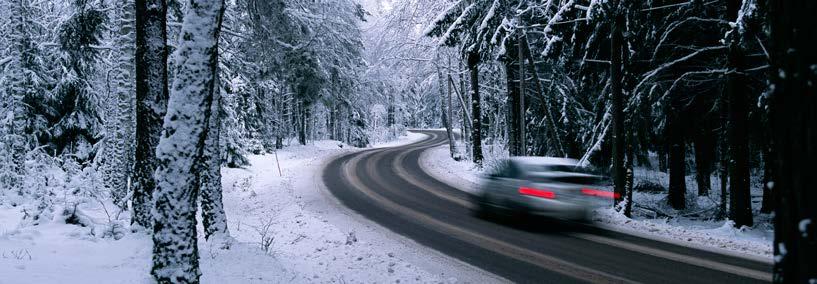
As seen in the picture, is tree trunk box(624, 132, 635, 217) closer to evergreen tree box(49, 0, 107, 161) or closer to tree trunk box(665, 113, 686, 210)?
tree trunk box(665, 113, 686, 210)

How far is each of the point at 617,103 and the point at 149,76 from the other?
11747mm

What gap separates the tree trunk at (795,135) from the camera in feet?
6.57

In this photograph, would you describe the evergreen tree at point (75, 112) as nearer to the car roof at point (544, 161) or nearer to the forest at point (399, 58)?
the forest at point (399, 58)

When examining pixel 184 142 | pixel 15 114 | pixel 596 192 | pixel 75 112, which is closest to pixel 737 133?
pixel 596 192

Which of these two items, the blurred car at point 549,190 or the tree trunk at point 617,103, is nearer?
the blurred car at point 549,190

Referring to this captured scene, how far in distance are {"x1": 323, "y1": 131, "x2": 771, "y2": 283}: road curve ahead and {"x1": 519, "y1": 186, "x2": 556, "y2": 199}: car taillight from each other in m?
0.82

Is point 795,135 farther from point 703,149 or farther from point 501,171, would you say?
point 703,149

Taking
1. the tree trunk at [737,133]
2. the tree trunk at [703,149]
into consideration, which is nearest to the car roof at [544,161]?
the tree trunk at [737,133]

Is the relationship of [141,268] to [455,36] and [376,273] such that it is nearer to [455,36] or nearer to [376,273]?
[376,273]

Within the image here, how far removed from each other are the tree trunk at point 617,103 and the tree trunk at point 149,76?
1137 cm

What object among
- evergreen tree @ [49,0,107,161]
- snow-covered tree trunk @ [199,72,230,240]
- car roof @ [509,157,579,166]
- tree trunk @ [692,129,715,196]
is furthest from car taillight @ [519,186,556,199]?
evergreen tree @ [49,0,107,161]

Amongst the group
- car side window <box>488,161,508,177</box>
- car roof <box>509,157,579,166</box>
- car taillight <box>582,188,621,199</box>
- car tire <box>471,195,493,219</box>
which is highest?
car roof <box>509,157,579,166</box>

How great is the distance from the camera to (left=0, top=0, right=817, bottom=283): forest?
2.48 meters

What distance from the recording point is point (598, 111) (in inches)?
683
